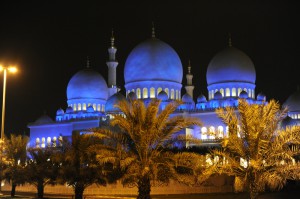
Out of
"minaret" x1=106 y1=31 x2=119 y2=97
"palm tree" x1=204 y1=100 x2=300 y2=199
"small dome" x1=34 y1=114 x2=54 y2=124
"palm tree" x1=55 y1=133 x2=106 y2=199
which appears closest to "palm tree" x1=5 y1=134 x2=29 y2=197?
"palm tree" x1=55 y1=133 x2=106 y2=199

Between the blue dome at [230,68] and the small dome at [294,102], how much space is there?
30.8ft

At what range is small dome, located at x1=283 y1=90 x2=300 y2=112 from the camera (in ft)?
197

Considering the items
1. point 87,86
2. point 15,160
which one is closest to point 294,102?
point 87,86

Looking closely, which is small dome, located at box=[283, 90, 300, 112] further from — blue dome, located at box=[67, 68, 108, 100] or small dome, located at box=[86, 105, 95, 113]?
small dome, located at box=[86, 105, 95, 113]

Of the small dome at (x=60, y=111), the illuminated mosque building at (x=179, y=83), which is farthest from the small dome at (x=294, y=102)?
the small dome at (x=60, y=111)

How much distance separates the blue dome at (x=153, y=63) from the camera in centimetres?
5288

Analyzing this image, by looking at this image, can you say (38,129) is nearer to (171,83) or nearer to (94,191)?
(171,83)

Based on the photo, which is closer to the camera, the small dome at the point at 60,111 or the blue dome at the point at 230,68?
the blue dome at the point at 230,68

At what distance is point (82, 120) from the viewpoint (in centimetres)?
5759

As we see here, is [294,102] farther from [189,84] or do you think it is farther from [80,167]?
[80,167]

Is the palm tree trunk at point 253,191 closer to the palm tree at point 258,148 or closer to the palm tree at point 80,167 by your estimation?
the palm tree at point 258,148

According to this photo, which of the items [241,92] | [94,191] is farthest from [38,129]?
[94,191]

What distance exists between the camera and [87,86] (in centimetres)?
6159

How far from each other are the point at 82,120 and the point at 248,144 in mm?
42556
